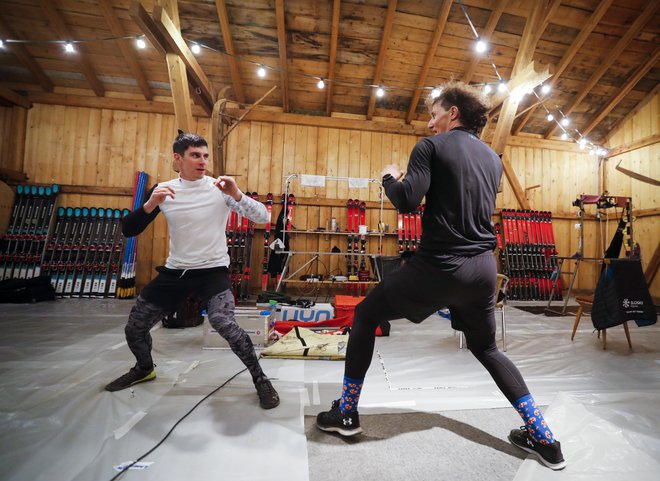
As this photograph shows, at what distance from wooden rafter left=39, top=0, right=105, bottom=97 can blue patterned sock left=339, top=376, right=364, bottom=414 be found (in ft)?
23.4

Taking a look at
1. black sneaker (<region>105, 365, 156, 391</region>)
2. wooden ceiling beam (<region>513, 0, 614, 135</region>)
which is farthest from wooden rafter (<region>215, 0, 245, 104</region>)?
wooden ceiling beam (<region>513, 0, 614, 135</region>)

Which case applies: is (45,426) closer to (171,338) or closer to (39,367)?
(39,367)

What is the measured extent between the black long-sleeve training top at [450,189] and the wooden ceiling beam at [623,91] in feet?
26.7

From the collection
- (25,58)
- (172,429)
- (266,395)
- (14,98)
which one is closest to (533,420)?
(266,395)

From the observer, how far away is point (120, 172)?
6.13 m

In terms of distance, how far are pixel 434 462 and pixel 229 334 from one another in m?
1.18

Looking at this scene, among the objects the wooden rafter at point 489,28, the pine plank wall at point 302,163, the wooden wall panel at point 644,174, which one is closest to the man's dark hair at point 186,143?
the pine plank wall at point 302,163

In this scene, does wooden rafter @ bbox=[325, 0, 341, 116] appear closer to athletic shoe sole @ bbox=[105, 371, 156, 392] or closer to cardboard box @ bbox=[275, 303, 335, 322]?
cardboard box @ bbox=[275, 303, 335, 322]

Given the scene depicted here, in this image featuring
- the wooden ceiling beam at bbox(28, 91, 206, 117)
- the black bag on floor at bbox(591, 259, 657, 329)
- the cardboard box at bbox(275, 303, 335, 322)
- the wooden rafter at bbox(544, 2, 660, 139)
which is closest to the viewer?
the black bag on floor at bbox(591, 259, 657, 329)

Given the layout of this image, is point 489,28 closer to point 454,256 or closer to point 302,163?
point 302,163

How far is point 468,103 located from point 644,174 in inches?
331

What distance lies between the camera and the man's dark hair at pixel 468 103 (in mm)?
1340

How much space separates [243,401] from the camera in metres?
1.83

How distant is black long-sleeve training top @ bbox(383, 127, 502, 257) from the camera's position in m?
1.23
